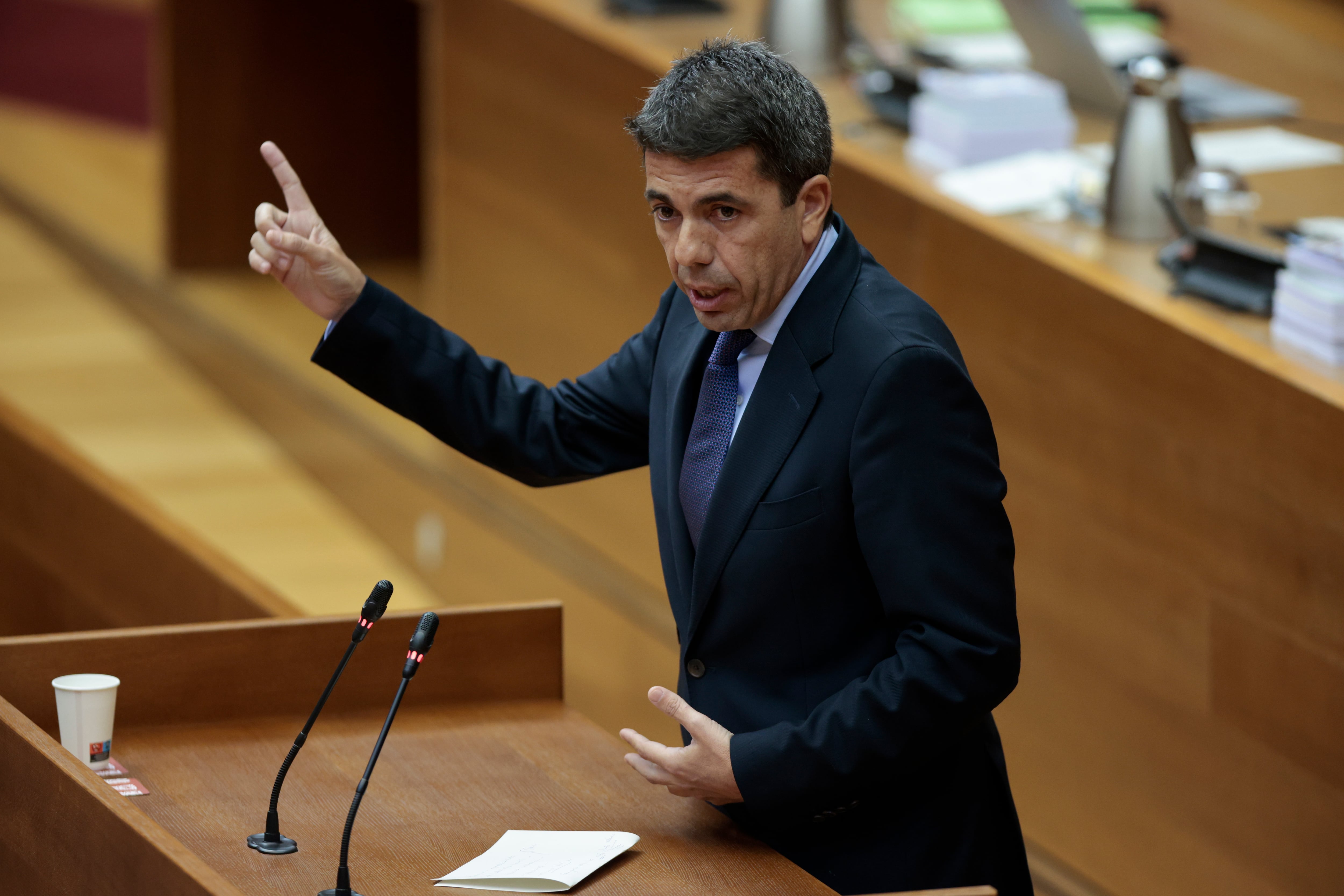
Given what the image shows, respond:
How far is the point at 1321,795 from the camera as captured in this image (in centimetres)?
212

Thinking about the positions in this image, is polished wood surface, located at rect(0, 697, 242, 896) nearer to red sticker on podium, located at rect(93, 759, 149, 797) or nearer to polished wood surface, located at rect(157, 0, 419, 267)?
red sticker on podium, located at rect(93, 759, 149, 797)

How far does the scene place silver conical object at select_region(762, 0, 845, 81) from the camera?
329 centimetres

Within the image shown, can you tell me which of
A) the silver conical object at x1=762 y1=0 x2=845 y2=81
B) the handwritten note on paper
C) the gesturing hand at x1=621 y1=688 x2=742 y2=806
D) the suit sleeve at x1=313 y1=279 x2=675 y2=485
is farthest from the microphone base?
the silver conical object at x1=762 y1=0 x2=845 y2=81

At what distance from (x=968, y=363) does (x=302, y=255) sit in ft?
4.21

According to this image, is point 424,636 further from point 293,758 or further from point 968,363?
point 968,363

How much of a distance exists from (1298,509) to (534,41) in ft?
6.30

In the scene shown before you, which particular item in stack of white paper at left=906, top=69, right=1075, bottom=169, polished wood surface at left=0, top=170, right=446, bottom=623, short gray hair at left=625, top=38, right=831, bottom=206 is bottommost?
polished wood surface at left=0, top=170, right=446, bottom=623

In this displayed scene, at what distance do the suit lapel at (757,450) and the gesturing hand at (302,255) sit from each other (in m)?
0.42

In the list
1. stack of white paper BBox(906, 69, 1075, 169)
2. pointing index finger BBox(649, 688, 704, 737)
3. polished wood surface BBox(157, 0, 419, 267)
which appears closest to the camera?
pointing index finger BBox(649, 688, 704, 737)

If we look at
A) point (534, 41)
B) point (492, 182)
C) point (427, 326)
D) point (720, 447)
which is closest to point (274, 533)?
point (492, 182)

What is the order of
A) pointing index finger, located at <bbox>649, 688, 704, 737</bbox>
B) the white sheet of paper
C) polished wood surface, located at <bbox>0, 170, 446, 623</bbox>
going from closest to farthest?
pointing index finger, located at <bbox>649, 688, 704, 737</bbox>, the white sheet of paper, polished wood surface, located at <bbox>0, 170, 446, 623</bbox>

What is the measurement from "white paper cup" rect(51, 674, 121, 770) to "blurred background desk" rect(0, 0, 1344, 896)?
4.40ft

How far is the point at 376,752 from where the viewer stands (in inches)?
55.6

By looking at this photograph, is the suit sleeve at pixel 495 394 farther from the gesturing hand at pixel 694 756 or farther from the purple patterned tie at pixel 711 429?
the gesturing hand at pixel 694 756
